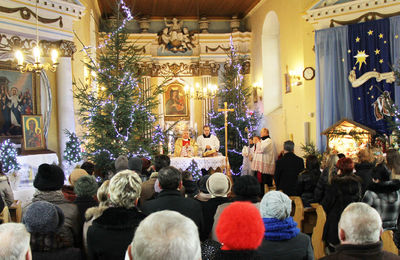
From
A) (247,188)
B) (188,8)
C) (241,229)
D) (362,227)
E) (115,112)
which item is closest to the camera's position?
(241,229)

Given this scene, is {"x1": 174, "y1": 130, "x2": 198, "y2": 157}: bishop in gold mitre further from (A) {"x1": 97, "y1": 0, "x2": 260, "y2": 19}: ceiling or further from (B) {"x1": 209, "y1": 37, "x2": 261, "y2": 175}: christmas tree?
(A) {"x1": 97, "y1": 0, "x2": 260, "y2": 19}: ceiling

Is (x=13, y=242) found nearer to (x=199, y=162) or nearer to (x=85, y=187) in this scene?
(x=85, y=187)

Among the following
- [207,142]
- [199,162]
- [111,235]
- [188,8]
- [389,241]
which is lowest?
[389,241]

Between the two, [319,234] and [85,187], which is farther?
[319,234]

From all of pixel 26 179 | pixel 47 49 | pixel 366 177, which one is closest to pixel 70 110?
pixel 47 49

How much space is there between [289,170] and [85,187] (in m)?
4.18

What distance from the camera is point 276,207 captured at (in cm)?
273

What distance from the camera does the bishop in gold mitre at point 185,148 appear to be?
10734 millimetres

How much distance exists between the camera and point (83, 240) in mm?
3410

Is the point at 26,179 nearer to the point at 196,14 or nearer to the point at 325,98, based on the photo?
the point at 325,98

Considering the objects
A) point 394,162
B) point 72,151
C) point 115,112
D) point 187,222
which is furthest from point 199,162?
point 187,222

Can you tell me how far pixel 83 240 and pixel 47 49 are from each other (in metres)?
7.63

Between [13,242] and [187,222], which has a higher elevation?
[187,222]

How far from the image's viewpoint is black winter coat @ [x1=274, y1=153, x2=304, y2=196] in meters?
7.02
